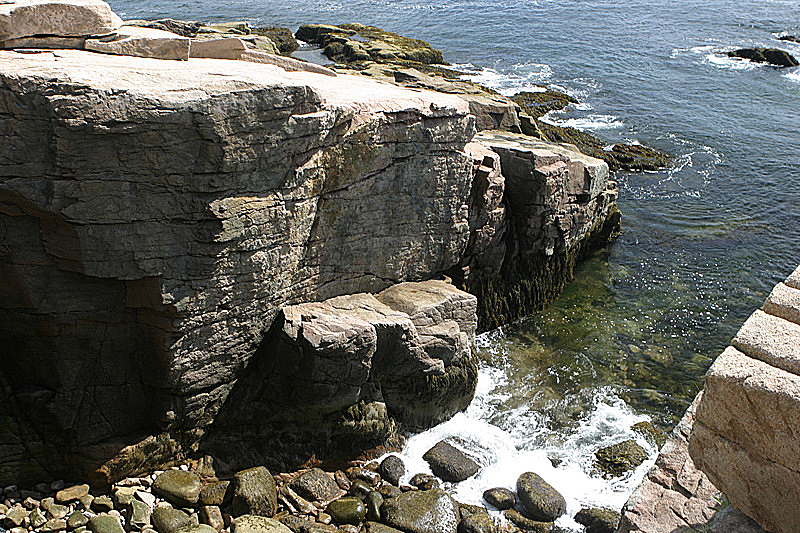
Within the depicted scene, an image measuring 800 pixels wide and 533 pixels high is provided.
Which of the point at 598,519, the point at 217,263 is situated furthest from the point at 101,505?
the point at 598,519

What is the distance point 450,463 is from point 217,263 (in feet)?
18.1

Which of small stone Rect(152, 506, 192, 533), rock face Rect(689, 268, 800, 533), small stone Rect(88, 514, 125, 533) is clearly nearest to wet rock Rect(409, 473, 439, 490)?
small stone Rect(152, 506, 192, 533)

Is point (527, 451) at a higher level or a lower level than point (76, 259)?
lower

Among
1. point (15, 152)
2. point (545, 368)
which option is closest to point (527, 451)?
point (545, 368)

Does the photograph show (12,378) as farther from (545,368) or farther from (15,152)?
(545,368)

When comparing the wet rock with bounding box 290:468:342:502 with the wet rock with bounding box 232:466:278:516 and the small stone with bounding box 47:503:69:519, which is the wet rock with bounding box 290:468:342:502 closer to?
the wet rock with bounding box 232:466:278:516

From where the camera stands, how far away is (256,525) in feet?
37.0

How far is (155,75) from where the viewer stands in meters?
11.1

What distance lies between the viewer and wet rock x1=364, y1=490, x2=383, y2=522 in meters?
12.1

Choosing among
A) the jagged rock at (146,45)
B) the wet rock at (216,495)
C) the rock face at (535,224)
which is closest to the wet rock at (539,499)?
the wet rock at (216,495)

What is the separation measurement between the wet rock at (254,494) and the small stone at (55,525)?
2503 mm

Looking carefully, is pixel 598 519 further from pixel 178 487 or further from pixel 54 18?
pixel 54 18

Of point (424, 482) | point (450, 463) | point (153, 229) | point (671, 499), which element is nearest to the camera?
point (671, 499)

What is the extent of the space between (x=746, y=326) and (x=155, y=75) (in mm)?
8810
